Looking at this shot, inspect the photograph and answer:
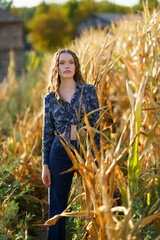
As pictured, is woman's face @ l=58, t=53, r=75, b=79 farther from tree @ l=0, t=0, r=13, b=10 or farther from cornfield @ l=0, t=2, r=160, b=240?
tree @ l=0, t=0, r=13, b=10

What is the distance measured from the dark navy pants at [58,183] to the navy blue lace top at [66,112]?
79 millimetres

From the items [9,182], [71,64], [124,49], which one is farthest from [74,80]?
[124,49]

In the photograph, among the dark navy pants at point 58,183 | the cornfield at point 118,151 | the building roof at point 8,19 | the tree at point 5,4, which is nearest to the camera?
the cornfield at point 118,151

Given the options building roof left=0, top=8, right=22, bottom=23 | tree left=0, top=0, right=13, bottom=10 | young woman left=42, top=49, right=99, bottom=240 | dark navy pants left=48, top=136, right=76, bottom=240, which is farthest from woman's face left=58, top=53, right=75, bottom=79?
tree left=0, top=0, right=13, bottom=10

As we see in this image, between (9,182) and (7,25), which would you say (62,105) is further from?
(7,25)

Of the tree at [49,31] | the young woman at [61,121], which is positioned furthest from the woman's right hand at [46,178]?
the tree at [49,31]

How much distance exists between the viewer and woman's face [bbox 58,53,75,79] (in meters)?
2.00

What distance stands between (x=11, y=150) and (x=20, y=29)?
13.0m

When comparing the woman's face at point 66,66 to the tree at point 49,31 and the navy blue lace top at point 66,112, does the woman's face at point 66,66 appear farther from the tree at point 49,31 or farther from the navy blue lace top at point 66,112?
the tree at point 49,31

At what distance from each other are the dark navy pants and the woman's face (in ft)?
1.30

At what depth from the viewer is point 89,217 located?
1.55 meters

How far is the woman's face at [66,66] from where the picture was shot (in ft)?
6.56

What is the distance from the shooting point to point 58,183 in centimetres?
199

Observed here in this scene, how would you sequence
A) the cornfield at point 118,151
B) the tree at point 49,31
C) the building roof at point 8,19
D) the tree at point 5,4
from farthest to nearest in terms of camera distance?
the tree at point 49,31 → the tree at point 5,4 → the building roof at point 8,19 → the cornfield at point 118,151
